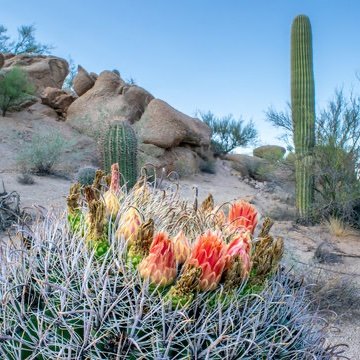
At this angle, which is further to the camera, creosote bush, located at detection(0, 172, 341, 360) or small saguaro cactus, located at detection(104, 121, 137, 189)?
small saguaro cactus, located at detection(104, 121, 137, 189)

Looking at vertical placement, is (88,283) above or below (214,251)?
below

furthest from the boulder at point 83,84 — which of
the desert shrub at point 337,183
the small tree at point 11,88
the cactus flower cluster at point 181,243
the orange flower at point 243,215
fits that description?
the orange flower at point 243,215

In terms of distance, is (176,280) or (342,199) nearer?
(176,280)

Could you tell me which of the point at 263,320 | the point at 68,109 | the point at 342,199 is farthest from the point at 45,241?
the point at 68,109

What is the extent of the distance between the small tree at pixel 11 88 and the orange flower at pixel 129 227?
14.9 m

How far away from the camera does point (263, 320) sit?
1.32 meters

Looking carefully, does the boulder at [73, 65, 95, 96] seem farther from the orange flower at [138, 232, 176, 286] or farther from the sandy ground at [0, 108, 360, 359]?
the orange flower at [138, 232, 176, 286]

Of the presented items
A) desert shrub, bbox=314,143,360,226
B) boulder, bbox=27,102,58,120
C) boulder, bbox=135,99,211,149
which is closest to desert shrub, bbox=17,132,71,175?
boulder, bbox=135,99,211,149

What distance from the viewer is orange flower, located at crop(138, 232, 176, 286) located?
126 cm

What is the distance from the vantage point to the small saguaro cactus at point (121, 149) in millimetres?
9078

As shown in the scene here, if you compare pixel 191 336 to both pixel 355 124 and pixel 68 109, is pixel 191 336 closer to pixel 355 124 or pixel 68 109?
pixel 355 124

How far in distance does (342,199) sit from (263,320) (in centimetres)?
858

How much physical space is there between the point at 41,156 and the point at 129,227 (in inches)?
425

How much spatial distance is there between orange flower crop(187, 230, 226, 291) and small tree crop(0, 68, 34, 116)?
15140 mm
